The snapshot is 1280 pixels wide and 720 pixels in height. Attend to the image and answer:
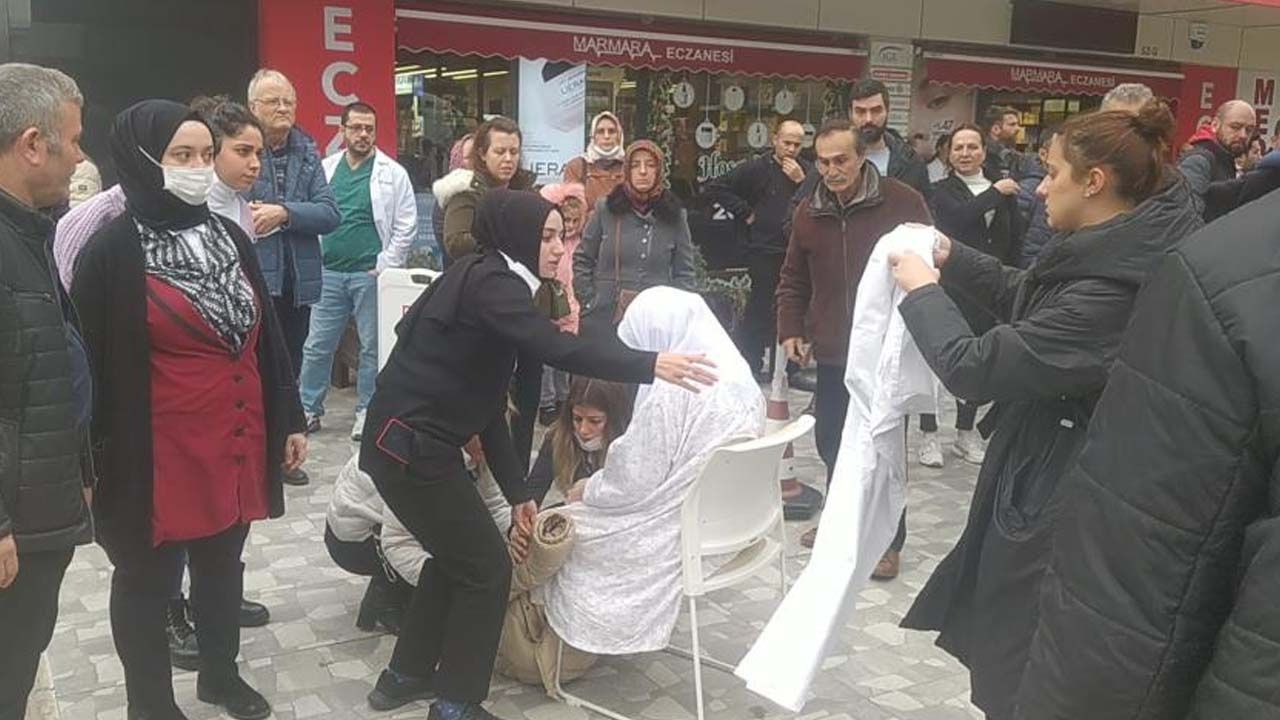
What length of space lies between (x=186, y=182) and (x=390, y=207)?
10.6 feet

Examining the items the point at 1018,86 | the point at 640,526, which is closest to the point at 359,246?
the point at 640,526

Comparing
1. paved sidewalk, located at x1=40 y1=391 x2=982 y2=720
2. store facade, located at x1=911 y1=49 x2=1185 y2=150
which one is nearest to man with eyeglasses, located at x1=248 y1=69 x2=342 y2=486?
paved sidewalk, located at x1=40 y1=391 x2=982 y2=720

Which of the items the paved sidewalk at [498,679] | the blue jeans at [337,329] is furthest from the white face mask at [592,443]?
the blue jeans at [337,329]

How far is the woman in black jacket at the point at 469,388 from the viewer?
284 cm

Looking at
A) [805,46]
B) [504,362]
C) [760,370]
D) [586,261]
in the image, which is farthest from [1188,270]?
[805,46]

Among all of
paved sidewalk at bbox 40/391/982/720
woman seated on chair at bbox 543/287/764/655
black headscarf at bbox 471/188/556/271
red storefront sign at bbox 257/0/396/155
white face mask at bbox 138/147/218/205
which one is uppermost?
red storefront sign at bbox 257/0/396/155

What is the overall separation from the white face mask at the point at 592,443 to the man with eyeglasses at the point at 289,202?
2.02m

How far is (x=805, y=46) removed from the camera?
31.6 ft

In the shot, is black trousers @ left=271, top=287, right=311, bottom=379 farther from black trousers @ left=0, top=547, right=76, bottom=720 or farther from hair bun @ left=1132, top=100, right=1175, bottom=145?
hair bun @ left=1132, top=100, right=1175, bottom=145

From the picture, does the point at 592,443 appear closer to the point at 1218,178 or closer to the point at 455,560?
the point at 455,560

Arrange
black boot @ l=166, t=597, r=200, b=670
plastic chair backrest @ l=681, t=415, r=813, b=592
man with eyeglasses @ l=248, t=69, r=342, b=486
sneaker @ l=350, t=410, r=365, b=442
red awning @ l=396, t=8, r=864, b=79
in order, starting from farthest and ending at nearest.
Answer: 1. red awning @ l=396, t=8, r=864, b=79
2. sneaker @ l=350, t=410, r=365, b=442
3. man with eyeglasses @ l=248, t=69, r=342, b=486
4. black boot @ l=166, t=597, r=200, b=670
5. plastic chair backrest @ l=681, t=415, r=813, b=592

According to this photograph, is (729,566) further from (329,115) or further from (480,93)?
(480,93)

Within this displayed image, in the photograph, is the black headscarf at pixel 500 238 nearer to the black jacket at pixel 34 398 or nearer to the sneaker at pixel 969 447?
the black jacket at pixel 34 398

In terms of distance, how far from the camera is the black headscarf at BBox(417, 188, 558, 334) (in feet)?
9.55
